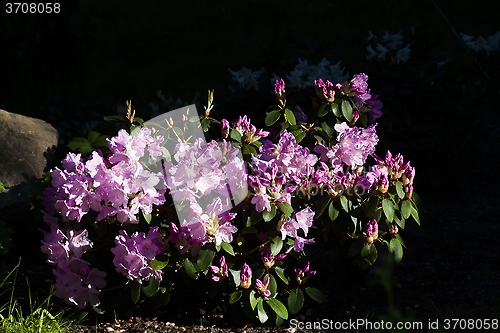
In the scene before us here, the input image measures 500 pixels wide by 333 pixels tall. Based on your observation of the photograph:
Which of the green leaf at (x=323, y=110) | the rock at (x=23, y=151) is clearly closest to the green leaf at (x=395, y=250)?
the green leaf at (x=323, y=110)

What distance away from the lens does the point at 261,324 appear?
2.35 meters

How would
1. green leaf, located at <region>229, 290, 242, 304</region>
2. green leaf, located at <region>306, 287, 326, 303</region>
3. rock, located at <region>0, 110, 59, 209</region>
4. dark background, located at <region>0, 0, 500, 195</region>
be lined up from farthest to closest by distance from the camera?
dark background, located at <region>0, 0, 500, 195</region> < rock, located at <region>0, 110, 59, 209</region> < green leaf, located at <region>306, 287, 326, 303</region> < green leaf, located at <region>229, 290, 242, 304</region>

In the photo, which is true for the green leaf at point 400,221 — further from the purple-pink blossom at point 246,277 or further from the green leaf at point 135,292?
the green leaf at point 135,292

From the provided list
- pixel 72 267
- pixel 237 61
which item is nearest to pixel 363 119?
pixel 72 267

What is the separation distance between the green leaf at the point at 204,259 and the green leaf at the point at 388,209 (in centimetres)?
80

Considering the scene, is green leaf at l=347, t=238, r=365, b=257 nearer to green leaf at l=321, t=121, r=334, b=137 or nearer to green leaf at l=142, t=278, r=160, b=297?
green leaf at l=321, t=121, r=334, b=137

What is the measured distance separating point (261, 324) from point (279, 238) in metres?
0.49

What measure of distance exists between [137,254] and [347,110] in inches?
47.4

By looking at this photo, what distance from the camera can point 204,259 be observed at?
2027 mm

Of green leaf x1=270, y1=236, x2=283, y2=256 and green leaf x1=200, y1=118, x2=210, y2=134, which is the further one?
green leaf x1=200, y1=118, x2=210, y2=134

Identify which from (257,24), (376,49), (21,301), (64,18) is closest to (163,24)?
(257,24)

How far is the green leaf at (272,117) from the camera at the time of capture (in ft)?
7.73

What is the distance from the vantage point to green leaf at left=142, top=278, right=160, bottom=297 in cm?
211

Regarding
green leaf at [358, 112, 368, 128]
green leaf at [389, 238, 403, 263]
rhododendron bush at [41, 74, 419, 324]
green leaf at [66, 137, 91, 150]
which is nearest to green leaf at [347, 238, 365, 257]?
rhododendron bush at [41, 74, 419, 324]
